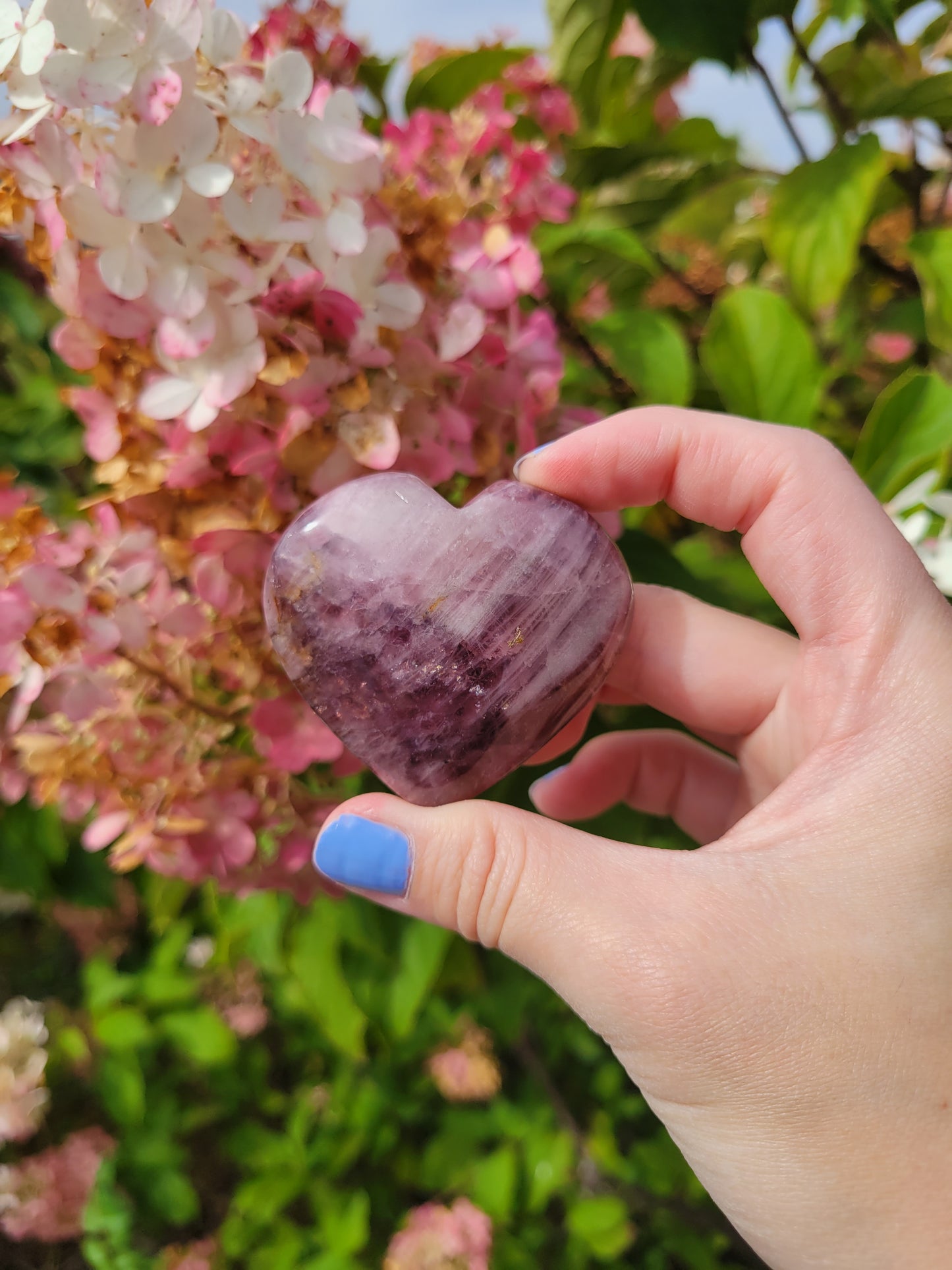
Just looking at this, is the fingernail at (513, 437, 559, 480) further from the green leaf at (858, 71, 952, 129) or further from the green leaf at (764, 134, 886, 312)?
the green leaf at (858, 71, 952, 129)

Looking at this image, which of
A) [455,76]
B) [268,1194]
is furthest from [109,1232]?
[455,76]

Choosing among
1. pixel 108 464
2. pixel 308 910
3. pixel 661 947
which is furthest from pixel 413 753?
pixel 308 910

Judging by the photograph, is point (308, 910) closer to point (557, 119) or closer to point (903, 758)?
point (903, 758)

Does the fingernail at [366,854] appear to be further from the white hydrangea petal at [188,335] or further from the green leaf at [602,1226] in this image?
the green leaf at [602,1226]

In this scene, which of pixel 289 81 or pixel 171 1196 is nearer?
pixel 289 81

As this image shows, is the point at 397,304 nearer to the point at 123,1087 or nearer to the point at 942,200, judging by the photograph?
the point at 942,200

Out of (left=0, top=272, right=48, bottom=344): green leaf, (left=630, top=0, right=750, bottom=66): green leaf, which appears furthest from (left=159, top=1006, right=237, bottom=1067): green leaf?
(left=630, top=0, right=750, bottom=66): green leaf
